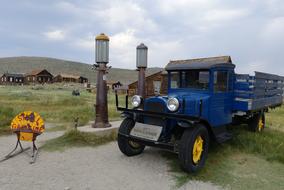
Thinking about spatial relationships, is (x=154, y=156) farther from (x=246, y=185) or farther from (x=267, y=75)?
(x=267, y=75)

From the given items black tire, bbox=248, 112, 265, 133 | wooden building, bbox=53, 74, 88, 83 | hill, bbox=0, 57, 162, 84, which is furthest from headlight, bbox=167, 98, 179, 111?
hill, bbox=0, 57, 162, 84

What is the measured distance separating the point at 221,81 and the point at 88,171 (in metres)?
3.90

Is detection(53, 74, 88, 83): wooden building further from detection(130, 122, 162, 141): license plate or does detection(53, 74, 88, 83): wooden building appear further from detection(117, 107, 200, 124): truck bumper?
detection(130, 122, 162, 141): license plate

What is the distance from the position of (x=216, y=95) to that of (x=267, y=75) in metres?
3.18

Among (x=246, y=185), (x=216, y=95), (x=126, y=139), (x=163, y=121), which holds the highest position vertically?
(x=216, y=95)

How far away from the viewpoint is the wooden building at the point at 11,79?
70.1 meters

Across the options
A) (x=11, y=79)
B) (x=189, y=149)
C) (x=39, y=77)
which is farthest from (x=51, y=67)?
(x=189, y=149)

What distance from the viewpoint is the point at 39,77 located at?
7069 cm

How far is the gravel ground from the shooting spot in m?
4.75

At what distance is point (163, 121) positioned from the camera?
19.5 ft

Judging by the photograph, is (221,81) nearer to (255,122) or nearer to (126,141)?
(126,141)

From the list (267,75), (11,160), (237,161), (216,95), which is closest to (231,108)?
(216,95)

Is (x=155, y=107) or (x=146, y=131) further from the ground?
(x=155, y=107)

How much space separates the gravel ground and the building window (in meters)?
2.25
